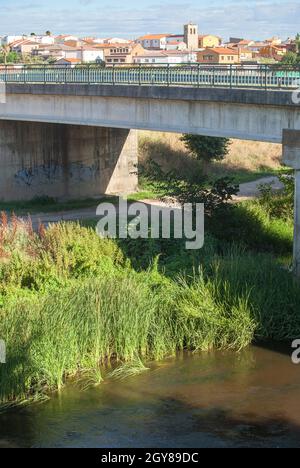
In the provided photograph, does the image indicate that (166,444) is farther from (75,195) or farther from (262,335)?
(75,195)

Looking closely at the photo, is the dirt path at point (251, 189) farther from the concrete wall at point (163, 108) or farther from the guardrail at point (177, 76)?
the guardrail at point (177, 76)

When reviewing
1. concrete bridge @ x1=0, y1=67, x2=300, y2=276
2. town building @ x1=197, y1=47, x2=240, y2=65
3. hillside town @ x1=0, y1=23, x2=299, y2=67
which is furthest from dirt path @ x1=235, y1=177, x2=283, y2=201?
town building @ x1=197, y1=47, x2=240, y2=65

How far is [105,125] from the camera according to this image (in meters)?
27.5

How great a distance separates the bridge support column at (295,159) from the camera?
2062 cm

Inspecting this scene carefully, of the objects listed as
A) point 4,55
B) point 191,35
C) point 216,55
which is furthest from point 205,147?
point 191,35

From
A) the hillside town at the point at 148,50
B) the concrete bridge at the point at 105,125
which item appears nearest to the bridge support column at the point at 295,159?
the concrete bridge at the point at 105,125

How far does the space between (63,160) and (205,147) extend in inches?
376

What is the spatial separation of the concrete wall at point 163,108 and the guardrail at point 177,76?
1.61ft

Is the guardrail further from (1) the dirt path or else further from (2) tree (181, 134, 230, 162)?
(2) tree (181, 134, 230, 162)

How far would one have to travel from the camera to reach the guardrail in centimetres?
2173

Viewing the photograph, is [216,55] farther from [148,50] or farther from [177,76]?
[177,76]

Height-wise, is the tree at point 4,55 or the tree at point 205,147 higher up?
the tree at point 4,55

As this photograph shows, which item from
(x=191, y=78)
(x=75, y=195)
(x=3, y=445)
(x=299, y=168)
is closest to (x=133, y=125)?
(x=191, y=78)

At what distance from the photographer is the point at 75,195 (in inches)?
1404
